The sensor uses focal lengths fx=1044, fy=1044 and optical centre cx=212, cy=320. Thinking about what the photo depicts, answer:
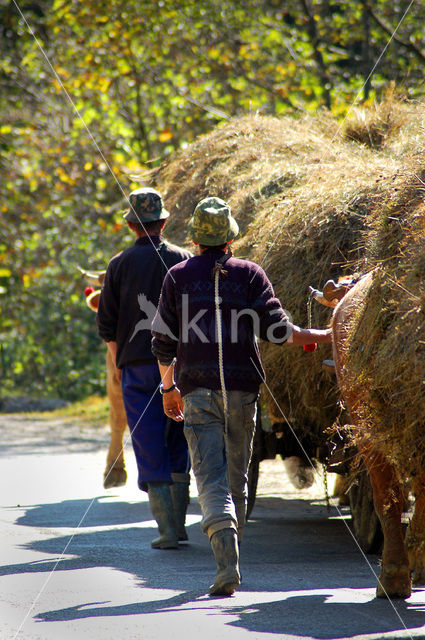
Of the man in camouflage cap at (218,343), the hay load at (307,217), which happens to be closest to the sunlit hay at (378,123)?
the hay load at (307,217)

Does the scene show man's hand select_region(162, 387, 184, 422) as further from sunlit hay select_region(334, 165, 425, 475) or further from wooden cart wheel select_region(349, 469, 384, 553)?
wooden cart wheel select_region(349, 469, 384, 553)

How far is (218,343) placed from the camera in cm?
526

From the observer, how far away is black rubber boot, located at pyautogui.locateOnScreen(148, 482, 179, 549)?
21.1ft

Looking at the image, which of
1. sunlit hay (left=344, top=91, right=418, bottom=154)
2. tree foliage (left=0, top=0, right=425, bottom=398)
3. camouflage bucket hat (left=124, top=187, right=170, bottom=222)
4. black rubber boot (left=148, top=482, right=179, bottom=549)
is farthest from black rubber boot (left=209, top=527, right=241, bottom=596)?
tree foliage (left=0, top=0, right=425, bottom=398)

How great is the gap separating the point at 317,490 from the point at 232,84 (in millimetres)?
9168

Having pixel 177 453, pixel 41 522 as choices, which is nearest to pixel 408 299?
pixel 177 453

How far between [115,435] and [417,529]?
493 centimetres

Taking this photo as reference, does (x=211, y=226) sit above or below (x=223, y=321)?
above

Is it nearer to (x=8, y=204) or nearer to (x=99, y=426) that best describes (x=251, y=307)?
(x=99, y=426)

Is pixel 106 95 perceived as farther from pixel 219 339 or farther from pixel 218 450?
pixel 218 450

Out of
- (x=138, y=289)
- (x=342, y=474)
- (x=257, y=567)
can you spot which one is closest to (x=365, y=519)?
(x=342, y=474)

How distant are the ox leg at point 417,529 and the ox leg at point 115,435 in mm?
4538

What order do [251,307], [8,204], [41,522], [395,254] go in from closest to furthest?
[395,254]
[251,307]
[41,522]
[8,204]

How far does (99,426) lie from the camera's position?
15.4m
